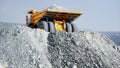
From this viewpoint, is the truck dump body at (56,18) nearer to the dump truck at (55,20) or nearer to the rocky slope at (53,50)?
the dump truck at (55,20)

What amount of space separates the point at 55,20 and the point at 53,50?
3.26 metres

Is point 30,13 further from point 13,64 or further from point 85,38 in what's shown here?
point 13,64

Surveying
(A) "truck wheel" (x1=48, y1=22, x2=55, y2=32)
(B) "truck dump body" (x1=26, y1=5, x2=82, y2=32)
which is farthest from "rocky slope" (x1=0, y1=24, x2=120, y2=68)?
(B) "truck dump body" (x1=26, y1=5, x2=82, y2=32)

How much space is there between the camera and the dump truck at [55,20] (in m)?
15.9

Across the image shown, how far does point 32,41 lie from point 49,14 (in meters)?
2.56

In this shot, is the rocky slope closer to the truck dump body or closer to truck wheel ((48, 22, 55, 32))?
truck wheel ((48, 22, 55, 32))

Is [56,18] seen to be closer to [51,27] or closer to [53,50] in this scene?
[51,27]

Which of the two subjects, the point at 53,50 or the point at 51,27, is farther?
the point at 51,27

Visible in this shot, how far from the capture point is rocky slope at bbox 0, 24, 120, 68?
12883 millimetres

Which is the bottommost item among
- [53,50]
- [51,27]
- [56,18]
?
[53,50]

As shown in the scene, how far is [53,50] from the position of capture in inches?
537

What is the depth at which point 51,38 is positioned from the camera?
14.4m

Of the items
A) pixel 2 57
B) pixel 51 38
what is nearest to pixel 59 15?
pixel 51 38

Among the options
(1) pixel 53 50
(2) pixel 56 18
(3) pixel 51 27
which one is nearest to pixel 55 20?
(2) pixel 56 18
